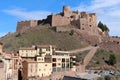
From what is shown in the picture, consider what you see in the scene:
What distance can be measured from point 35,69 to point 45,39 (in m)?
37.6

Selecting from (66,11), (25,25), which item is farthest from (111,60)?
(25,25)

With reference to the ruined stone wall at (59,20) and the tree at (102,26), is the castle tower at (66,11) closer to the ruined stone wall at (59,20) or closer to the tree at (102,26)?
the ruined stone wall at (59,20)

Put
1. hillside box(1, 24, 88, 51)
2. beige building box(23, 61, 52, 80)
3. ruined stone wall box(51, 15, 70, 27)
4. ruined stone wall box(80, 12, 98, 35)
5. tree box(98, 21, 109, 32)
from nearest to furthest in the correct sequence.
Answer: beige building box(23, 61, 52, 80) < hillside box(1, 24, 88, 51) < ruined stone wall box(80, 12, 98, 35) < ruined stone wall box(51, 15, 70, 27) < tree box(98, 21, 109, 32)

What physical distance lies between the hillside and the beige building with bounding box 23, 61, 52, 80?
25194mm

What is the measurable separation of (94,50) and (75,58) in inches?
432

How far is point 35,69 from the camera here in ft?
211

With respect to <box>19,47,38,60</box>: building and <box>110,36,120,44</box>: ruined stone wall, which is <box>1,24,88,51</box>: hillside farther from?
<box>19,47,38,60</box>: building

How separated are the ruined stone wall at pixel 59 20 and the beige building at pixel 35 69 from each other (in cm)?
4187

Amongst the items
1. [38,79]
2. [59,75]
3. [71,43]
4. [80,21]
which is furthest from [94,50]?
[38,79]

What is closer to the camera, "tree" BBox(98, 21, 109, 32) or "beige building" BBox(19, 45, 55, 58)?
"beige building" BBox(19, 45, 55, 58)

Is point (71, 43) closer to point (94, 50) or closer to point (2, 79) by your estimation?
point (94, 50)

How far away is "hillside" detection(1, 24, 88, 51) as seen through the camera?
9656 centimetres

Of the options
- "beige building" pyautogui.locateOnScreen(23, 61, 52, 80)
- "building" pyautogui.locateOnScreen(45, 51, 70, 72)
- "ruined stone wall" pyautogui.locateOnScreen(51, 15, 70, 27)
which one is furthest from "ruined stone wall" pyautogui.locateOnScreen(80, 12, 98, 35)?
"beige building" pyautogui.locateOnScreen(23, 61, 52, 80)

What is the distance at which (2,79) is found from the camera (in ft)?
154
